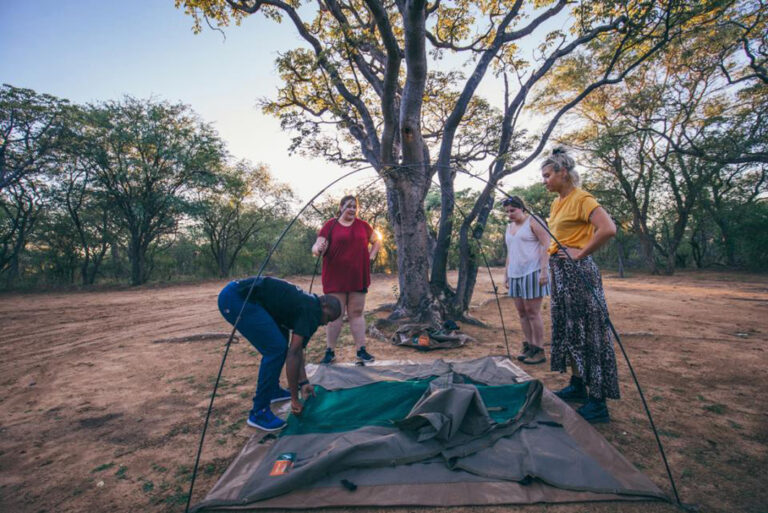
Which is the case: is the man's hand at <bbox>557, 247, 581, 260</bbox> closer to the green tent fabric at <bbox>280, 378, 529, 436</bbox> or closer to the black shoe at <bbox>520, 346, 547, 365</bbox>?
the green tent fabric at <bbox>280, 378, 529, 436</bbox>

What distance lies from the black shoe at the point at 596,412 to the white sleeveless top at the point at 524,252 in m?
1.48

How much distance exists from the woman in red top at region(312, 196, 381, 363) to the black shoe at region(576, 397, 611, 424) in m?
2.08

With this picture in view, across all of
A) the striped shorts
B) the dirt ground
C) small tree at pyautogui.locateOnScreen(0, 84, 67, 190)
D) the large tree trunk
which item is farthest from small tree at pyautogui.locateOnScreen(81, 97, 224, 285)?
the striped shorts

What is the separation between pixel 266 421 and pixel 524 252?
9.89 ft

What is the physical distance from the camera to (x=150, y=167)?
1478cm

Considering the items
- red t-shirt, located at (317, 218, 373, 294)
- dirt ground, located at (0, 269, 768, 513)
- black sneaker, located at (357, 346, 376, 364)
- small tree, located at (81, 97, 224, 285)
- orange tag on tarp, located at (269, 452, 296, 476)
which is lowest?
dirt ground, located at (0, 269, 768, 513)

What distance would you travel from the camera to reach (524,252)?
3.62 m

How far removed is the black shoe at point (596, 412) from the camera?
2.27 metres

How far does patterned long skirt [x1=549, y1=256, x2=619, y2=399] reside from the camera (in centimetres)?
228

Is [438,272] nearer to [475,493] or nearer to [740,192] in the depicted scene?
[475,493]

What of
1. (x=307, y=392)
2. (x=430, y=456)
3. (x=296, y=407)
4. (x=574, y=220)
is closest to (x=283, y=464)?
(x=296, y=407)

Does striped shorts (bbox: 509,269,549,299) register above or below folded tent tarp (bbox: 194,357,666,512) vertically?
above

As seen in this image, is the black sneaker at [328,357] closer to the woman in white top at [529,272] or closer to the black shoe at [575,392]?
the woman in white top at [529,272]

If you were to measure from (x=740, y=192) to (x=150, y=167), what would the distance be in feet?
98.5
